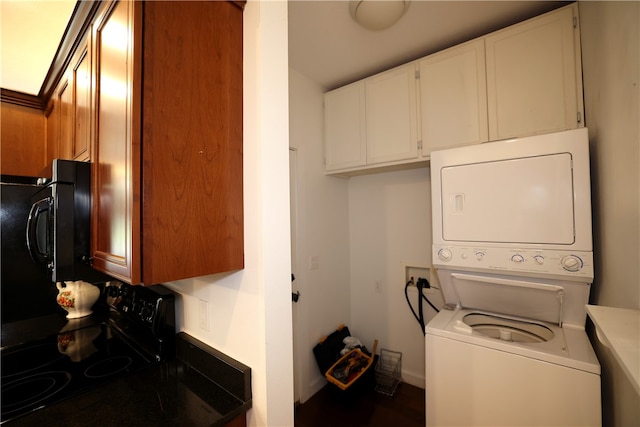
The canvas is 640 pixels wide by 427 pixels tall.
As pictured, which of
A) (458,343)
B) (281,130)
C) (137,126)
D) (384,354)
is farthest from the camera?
(384,354)

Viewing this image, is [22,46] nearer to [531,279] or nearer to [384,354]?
[531,279]

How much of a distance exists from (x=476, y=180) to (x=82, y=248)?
6.34 ft

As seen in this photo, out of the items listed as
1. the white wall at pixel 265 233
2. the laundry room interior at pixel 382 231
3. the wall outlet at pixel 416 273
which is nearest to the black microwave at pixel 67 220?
the white wall at pixel 265 233

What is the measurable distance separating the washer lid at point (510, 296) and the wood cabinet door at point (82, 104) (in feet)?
6.61

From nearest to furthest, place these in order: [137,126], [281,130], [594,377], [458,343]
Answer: [137,126] → [281,130] → [594,377] → [458,343]

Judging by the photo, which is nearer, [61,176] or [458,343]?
[61,176]

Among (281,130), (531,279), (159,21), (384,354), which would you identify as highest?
(159,21)

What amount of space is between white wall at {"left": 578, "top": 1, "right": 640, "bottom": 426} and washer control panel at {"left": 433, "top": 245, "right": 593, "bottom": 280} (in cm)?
9

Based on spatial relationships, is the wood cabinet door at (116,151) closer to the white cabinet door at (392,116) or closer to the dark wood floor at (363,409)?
the white cabinet door at (392,116)

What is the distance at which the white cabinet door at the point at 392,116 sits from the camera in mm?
1903

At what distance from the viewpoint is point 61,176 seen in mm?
966

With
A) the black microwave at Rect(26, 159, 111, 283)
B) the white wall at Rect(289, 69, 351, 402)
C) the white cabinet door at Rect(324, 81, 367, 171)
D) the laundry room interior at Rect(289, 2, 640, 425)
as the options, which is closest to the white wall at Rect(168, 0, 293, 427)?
the black microwave at Rect(26, 159, 111, 283)

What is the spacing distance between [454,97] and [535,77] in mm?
417

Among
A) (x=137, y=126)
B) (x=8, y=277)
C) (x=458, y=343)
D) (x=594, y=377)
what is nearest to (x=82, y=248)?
(x=137, y=126)
